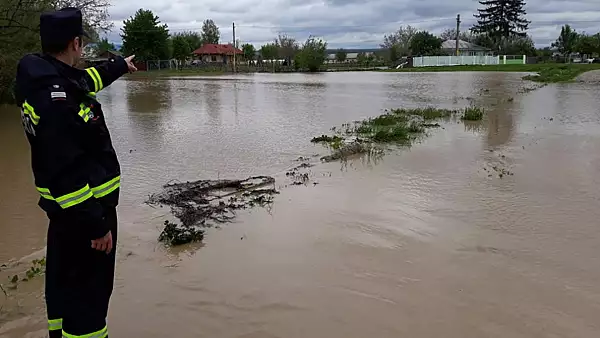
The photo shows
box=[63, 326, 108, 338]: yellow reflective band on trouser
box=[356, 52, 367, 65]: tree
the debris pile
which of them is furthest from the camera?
box=[356, 52, 367, 65]: tree

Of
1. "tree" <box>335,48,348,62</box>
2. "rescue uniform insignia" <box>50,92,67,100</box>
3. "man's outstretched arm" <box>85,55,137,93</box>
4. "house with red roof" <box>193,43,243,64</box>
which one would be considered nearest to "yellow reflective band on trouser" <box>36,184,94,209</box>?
"rescue uniform insignia" <box>50,92,67,100</box>

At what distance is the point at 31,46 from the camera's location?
1930 cm

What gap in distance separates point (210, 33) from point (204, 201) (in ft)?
346

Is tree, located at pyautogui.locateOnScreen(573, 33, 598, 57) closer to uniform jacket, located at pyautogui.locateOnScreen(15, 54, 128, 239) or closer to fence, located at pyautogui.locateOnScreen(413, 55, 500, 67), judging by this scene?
fence, located at pyautogui.locateOnScreen(413, 55, 500, 67)

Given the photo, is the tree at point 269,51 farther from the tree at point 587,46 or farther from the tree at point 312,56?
the tree at point 587,46

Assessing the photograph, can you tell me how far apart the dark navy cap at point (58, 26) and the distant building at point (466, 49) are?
273ft

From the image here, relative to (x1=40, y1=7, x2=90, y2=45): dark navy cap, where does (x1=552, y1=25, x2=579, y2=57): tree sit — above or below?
above

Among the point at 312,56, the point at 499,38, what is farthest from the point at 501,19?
the point at 312,56

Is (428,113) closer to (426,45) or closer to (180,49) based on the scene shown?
(426,45)

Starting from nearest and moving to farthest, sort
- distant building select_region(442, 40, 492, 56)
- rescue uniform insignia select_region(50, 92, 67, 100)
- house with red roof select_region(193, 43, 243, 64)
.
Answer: rescue uniform insignia select_region(50, 92, 67, 100) → distant building select_region(442, 40, 492, 56) → house with red roof select_region(193, 43, 243, 64)

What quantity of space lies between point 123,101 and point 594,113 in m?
19.2

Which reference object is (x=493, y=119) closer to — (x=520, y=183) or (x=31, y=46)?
(x=520, y=183)

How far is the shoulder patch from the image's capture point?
99.2 inches

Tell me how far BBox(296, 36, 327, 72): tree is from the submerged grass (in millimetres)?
52319
